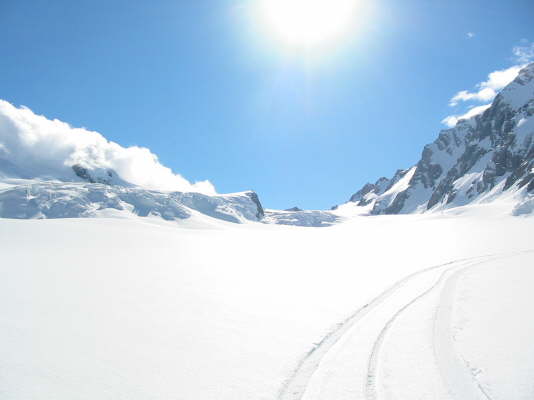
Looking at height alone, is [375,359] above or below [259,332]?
below

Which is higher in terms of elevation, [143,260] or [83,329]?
[143,260]

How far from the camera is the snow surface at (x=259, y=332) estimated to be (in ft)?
17.7

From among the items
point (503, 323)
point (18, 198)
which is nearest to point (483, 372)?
point (503, 323)

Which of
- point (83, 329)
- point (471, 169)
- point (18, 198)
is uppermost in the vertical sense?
point (471, 169)

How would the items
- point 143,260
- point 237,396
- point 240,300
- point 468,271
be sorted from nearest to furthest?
1. point 237,396
2. point 240,300
3. point 468,271
4. point 143,260

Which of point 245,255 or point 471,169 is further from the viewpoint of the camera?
point 471,169

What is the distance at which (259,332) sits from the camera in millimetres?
7750

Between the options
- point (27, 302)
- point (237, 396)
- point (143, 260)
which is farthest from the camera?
point (143, 260)

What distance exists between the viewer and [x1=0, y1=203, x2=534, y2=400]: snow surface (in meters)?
5.40

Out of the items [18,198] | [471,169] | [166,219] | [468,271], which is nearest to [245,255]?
[468,271]

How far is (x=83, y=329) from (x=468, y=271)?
15.9 m

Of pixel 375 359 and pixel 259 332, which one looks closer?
pixel 375 359

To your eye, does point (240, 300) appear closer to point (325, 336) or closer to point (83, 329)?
point (325, 336)

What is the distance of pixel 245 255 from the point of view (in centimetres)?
2072
